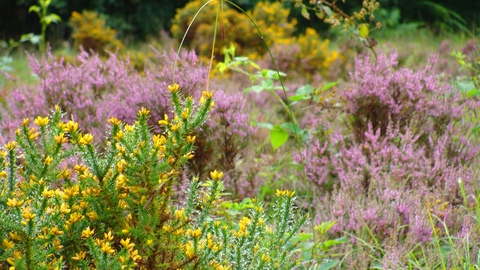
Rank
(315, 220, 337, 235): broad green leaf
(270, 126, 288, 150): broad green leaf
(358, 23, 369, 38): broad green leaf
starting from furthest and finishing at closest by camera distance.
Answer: (358, 23, 369, 38): broad green leaf
(270, 126, 288, 150): broad green leaf
(315, 220, 337, 235): broad green leaf

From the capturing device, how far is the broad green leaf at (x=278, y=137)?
2916 mm

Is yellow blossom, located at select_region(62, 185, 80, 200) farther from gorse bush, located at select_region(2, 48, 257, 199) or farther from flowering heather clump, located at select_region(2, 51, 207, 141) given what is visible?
flowering heather clump, located at select_region(2, 51, 207, 141)

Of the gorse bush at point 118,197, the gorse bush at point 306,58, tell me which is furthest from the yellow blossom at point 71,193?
the gorse bush at point 306,58

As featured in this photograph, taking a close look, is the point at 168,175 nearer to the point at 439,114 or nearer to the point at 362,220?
the point at 362,220

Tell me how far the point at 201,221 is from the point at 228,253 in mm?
120

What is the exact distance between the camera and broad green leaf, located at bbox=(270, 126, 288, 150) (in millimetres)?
2916

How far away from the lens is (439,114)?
Answer: 2.96m

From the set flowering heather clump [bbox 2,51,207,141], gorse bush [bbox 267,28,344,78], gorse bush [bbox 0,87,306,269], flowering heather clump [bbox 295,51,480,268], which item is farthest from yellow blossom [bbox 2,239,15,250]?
gorse bush [bbox 267,28,344,78]

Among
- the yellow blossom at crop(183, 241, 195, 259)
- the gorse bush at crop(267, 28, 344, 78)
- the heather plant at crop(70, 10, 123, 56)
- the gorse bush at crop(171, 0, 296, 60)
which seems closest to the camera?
the yellow blossom at crop(183, 241, 195, 259)

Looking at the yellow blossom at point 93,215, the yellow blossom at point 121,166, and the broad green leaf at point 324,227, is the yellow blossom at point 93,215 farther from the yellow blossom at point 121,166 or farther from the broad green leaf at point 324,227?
the broad green leaf at point 324,227

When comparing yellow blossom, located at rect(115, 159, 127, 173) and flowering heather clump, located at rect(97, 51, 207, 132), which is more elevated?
yellow blossom, located at rect(115, 159, 127, 173)

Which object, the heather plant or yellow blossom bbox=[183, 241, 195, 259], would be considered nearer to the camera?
yellow blossom bbox=[183, 241, 195, 259]

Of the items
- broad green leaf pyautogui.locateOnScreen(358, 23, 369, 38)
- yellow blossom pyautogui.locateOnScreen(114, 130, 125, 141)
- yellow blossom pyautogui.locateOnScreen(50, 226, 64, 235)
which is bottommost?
broad green leaf pyautogui.locateOnScreen(358, 23, 369, 38)

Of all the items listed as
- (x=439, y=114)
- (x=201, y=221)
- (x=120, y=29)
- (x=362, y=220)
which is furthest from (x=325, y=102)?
(x=120, y=29)
